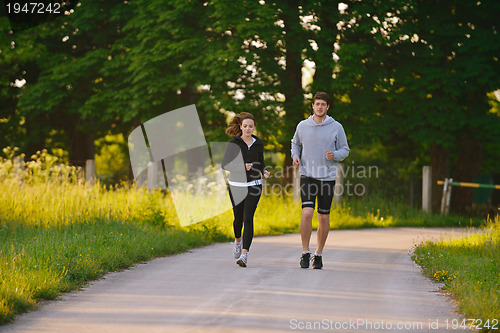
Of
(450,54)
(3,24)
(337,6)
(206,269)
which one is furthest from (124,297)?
(3,24)

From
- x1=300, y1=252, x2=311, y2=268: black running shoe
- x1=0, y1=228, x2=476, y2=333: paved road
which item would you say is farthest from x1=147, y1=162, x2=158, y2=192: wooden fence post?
x1=300, y1=252, x2=311, y2=268: black running shoe

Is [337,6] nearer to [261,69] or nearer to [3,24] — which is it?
[261,69]

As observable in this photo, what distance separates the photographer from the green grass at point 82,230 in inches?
280

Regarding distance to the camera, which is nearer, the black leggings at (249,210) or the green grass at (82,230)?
the green grass at (82,230)

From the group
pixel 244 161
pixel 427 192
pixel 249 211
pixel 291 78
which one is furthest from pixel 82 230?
pixel 427 192

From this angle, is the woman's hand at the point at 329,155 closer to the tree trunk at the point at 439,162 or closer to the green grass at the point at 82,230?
the green grass at the point at 82,230

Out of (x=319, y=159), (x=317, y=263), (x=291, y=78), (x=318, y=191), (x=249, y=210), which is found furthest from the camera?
(x=291, y=78)

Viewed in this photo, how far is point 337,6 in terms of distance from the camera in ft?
75.7

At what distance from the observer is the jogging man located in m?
9.10

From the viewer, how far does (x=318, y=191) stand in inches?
364

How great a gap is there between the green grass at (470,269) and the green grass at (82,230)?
3.99 meters

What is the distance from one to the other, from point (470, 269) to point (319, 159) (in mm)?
2354

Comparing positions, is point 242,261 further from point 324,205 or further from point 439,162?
point 439,162

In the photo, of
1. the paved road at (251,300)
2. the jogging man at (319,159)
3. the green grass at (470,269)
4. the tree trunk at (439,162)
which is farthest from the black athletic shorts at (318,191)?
the tree trunk at (439,162)
